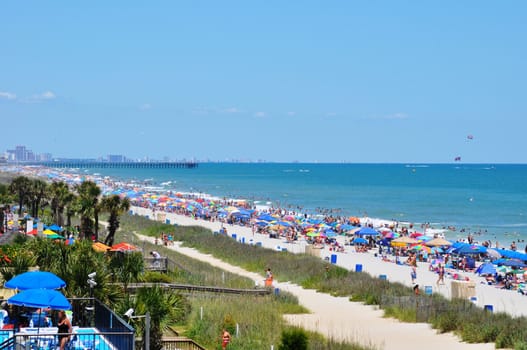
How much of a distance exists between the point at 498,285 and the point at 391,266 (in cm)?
714

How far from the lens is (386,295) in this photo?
2544 centimetres

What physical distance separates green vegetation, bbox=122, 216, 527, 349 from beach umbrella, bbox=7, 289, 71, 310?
10.7 m

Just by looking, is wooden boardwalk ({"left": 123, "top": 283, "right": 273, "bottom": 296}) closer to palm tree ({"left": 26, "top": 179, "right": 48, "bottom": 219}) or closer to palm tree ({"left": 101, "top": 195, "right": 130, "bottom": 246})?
palm tree ({"left": 101, "top": 195, "right": 130, "bottom": 246})

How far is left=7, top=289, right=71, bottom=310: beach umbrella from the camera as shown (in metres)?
12.9

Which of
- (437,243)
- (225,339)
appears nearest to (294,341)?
(225,339)

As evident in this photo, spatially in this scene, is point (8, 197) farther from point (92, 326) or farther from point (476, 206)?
point (476, 206)

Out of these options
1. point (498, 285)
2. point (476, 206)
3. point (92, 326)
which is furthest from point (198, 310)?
point (476, 206)

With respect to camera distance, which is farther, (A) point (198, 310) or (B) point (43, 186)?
(B) point (43, 186)

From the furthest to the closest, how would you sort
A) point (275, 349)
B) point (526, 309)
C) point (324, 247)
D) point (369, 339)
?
point (324, 247) → point (526, 309) → point (369, 339) → point (275, 349)

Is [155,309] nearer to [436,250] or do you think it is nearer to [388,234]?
[436,250]

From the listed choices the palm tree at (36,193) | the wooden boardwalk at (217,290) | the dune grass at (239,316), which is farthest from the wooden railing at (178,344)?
the palm tree at (36,193)

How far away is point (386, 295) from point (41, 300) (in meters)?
15.1

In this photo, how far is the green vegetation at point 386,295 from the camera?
1981 centimetres

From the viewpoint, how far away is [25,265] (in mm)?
18406
